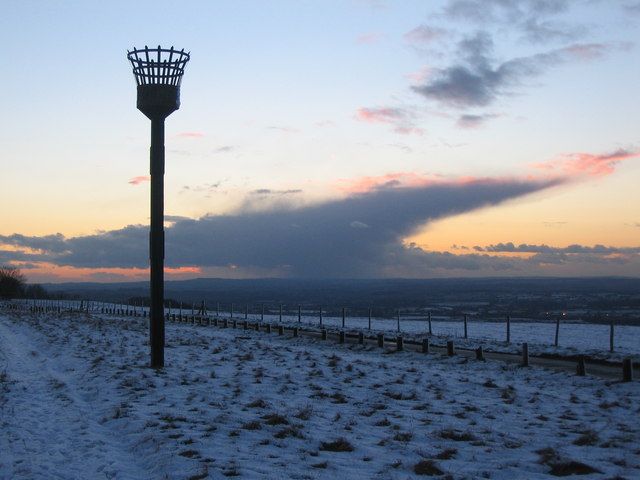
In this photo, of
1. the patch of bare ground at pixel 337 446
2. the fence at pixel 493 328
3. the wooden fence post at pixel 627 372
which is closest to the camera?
the patch of bare ground at pixel 337 446

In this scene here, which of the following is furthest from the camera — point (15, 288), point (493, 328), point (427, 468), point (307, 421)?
point (15, 288)

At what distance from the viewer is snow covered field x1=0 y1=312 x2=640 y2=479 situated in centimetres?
862

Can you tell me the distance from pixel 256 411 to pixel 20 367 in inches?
417

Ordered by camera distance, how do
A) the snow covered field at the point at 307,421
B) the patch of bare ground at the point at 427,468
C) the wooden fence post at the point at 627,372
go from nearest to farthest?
the patch of bare ground at the point at 427,468, the snow covered field at the point at 307,421, the wooden fence post at the point at 627,372

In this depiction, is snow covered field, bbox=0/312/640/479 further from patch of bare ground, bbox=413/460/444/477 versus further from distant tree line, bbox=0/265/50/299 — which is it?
distant tree line, bbox=0/265/50/299

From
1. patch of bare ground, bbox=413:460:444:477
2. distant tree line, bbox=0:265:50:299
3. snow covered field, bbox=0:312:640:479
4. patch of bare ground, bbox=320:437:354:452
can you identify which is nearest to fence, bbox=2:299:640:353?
snow covered field, bbox=0:312:640:479

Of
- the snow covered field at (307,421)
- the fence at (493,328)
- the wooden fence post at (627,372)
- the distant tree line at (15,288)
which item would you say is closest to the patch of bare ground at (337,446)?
the snow covered field at (307,421)

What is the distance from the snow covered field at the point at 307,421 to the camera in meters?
8.62

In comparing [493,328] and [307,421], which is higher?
[307,421]

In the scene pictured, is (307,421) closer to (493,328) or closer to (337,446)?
(337,446)

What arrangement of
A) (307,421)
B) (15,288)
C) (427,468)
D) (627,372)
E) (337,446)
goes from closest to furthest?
(427,468)
(337,446)
(307,421)
(627,372)
(15,288)

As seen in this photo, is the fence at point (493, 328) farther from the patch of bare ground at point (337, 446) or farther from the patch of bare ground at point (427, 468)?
the patch of bare ground at point (427, 468)

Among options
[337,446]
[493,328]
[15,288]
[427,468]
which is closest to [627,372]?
[337,446]

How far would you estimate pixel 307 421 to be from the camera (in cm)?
1135
